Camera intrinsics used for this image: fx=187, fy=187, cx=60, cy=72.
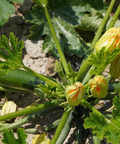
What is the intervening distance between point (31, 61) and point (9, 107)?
2.26ft

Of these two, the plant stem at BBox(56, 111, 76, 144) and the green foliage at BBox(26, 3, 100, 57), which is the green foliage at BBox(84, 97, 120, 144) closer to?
the plant stem at BBox(56, 111, 76, 144)

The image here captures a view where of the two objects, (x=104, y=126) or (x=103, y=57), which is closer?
(x=104, y=126)

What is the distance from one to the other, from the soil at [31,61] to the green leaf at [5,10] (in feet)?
1.51

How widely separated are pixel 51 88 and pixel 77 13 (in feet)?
4.50

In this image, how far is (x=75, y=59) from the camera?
2521mm

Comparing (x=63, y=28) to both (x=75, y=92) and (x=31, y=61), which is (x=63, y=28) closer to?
(x=31, y=61)

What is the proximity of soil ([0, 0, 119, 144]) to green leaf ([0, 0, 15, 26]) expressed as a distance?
46cm

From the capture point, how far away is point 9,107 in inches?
84.7

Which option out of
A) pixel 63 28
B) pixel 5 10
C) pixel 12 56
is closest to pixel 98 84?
pixel 12 56

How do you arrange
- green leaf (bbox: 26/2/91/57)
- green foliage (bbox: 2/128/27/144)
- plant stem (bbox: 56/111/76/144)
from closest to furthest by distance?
green foliage (bbox: 2/128/27/144), plant stem (bbox: 56/111/76/144), green leaf (bbox: 26/2/91/57)

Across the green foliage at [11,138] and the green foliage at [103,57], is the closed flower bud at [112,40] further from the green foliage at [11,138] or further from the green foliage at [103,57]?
the green foliage at [11,138]

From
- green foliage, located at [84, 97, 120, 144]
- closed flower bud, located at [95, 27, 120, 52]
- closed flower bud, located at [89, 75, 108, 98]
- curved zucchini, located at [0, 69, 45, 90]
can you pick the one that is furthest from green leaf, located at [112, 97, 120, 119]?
curved zucchini, located at [0, 69, 45, 90]

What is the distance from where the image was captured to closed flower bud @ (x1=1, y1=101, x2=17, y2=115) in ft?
6.97

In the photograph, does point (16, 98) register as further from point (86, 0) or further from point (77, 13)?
point (86, 0)
